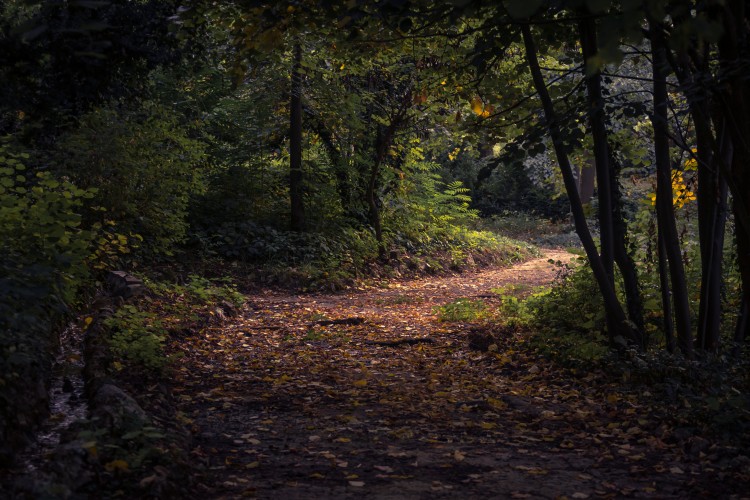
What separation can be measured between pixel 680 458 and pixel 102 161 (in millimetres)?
8709

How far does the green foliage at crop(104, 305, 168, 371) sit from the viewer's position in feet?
20.4

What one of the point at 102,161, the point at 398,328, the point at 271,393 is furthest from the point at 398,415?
the point at 102,161

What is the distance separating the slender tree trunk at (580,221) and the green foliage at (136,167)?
20.5 ft

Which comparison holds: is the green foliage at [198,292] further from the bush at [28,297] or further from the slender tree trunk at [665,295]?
the slender tree trunk at [665,295]

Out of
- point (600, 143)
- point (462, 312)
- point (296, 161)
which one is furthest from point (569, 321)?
point (296, 161)

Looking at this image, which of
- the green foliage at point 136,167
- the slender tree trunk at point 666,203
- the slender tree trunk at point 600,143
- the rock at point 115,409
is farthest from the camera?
the green foliage at point 136,167

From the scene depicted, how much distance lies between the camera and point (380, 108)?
17250mm

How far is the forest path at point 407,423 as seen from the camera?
4.09 meters

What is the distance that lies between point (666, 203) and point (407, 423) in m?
3.00

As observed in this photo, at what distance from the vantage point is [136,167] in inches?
424

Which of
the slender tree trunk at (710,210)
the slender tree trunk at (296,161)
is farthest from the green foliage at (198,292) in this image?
the slender tree trunk at (710,210)

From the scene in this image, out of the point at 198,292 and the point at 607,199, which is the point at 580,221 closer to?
the point at 607,199

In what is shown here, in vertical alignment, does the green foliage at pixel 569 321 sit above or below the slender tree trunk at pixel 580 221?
below

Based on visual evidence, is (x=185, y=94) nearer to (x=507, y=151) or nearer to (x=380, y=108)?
(x=380, y=108)
